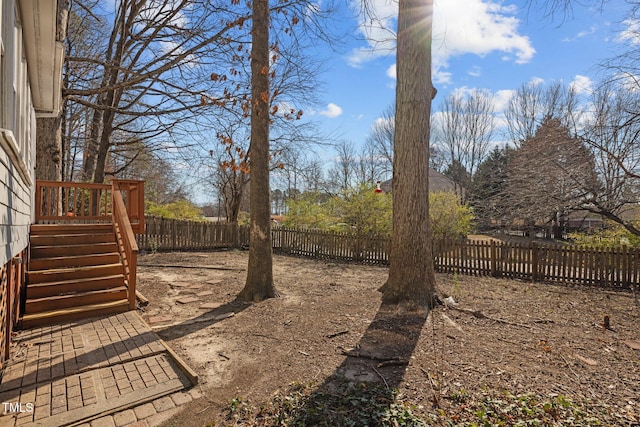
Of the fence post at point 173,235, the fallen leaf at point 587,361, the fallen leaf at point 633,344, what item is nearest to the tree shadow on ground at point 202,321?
the fallen leaf at point 587,361

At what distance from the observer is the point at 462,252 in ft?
30.3

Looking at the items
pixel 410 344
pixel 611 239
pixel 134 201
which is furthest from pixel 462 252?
pixel 134 201

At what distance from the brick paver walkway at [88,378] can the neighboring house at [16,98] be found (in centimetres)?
37

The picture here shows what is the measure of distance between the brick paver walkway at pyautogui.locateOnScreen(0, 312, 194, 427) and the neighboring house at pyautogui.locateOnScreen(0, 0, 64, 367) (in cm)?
37

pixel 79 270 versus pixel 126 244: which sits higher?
pixel 126 244

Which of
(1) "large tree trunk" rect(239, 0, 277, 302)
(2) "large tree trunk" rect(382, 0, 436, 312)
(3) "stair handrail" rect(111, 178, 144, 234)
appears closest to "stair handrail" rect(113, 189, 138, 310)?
(3) "stair handrail" rect(111, 178, 144, 234)

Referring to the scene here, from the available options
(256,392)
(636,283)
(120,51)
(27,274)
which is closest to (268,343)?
(256,392)

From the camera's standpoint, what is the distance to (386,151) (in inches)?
1125

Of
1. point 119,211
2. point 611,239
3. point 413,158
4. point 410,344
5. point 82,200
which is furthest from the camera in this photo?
point 611,239

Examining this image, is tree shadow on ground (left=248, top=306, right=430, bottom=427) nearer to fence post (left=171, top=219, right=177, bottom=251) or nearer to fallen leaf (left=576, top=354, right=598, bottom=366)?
fallen leaf (left=576, top=354, right=598, bottom=366)

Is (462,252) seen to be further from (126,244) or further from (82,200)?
(82,200)

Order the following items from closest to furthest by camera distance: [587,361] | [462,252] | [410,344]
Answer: [587,361] → [410,344] → [462,252]

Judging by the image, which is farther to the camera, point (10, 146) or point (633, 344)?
point (633, 344)

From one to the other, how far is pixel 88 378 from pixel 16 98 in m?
2.82
